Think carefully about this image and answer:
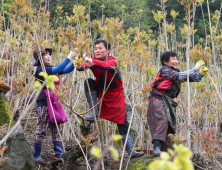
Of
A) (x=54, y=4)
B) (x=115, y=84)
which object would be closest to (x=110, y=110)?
(x=115, y=84)

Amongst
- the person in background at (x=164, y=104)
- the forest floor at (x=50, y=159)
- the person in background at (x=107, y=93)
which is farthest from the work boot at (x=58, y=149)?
the person in background at (x=164, y=104)

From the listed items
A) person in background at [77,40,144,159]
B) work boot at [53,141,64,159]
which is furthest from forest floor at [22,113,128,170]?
person in background at [77,40,144,159]

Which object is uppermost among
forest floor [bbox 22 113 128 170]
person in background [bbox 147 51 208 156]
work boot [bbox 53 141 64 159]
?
person in background [bbox 147 51 208 156]

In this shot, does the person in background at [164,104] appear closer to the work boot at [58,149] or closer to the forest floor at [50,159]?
the forest floor at [50,159]

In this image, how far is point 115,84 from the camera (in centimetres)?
247

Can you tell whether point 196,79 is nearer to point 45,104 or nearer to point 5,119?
point 45,104

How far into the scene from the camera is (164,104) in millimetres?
2521

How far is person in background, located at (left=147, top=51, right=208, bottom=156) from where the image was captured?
2.46 metres

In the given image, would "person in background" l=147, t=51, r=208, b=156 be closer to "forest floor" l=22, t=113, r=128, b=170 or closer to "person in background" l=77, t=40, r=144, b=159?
"person in background" l=77, t=40, r=144, b=159

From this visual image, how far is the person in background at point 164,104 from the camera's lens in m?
2.46

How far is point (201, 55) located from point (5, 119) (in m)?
1.64

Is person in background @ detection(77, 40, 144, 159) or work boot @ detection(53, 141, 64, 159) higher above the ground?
person in background @ detection(77, 40, 144, 159)

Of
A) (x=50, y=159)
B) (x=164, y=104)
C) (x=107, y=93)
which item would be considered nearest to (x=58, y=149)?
(x=50, y=159)

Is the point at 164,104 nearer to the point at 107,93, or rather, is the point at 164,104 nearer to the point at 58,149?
the point at 107,93
